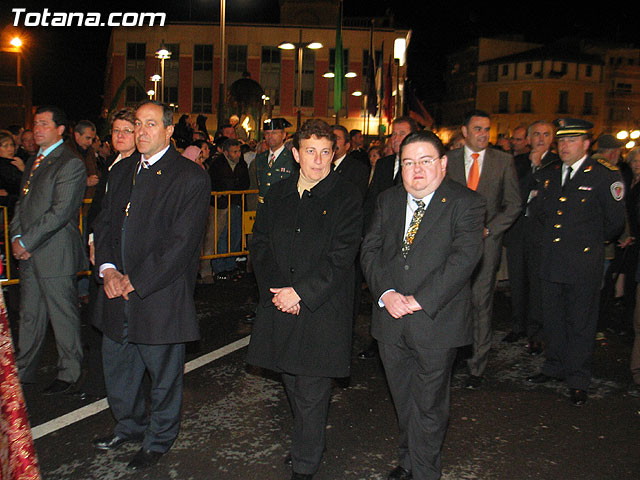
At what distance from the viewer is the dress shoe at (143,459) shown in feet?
14.0

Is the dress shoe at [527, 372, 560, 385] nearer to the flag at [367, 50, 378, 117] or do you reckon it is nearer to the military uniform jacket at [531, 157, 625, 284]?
the military uniform jacket at [531, 157, 625, 284]

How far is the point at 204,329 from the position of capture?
7.73 metres

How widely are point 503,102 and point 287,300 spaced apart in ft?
263

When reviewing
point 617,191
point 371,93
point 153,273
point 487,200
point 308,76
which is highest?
point 308,76

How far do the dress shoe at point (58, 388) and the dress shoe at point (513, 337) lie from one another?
15.3 ft

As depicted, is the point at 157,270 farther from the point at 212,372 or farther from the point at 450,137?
the point at 450,137

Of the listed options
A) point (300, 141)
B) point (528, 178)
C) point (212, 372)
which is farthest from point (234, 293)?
point (300, 141)

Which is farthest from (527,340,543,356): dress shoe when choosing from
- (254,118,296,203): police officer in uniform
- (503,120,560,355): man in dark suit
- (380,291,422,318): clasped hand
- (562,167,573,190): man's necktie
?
(380,291,422,318): clasped hand

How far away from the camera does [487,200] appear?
6023 mm

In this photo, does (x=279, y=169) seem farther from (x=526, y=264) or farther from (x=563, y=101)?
(x=563, y=101)

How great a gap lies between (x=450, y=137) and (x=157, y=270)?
200 inches

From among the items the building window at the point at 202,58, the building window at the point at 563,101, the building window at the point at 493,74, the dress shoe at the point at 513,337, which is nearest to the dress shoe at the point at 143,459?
the dress shoe at the point at 513,337

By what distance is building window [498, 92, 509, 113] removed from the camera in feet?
258

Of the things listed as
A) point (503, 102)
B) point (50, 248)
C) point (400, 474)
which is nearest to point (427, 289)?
point (400, 474)
